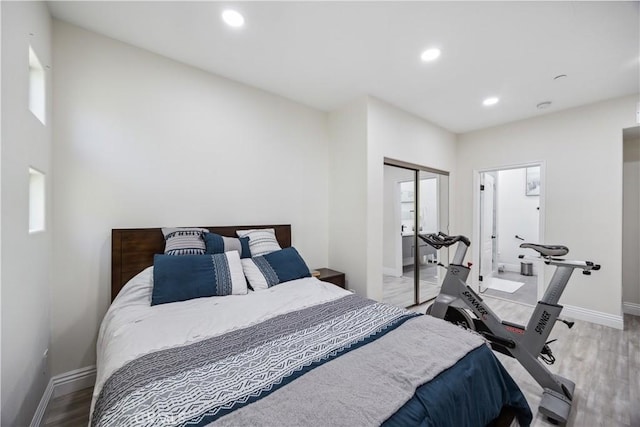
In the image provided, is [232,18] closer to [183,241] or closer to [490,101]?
[183,241]

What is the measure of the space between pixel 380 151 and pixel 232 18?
80.2 inches

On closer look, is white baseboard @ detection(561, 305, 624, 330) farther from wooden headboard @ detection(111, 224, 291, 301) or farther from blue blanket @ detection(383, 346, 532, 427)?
wooden headboard @ detection(111, 224, 291, 301)

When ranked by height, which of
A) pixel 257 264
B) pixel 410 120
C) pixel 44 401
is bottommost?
pixel 44 401

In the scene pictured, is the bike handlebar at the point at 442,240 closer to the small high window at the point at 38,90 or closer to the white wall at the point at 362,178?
the white wall at the point at 362,178

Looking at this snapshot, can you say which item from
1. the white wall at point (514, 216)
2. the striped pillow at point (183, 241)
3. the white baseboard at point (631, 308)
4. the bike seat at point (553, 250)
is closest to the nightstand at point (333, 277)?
the striped pillow at point (183, 241)

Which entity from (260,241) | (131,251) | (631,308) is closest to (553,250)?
(260,241)

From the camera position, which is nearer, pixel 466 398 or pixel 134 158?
pixel 466 398

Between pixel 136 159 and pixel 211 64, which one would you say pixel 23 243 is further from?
pixel 211 64

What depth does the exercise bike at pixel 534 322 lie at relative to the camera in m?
1.82

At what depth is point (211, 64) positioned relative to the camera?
2.53 m

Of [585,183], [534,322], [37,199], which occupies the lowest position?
[534,322]

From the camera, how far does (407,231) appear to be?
3.77 metres

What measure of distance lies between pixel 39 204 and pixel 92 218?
1.08ft

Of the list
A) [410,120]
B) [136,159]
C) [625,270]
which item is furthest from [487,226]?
[136,159]
